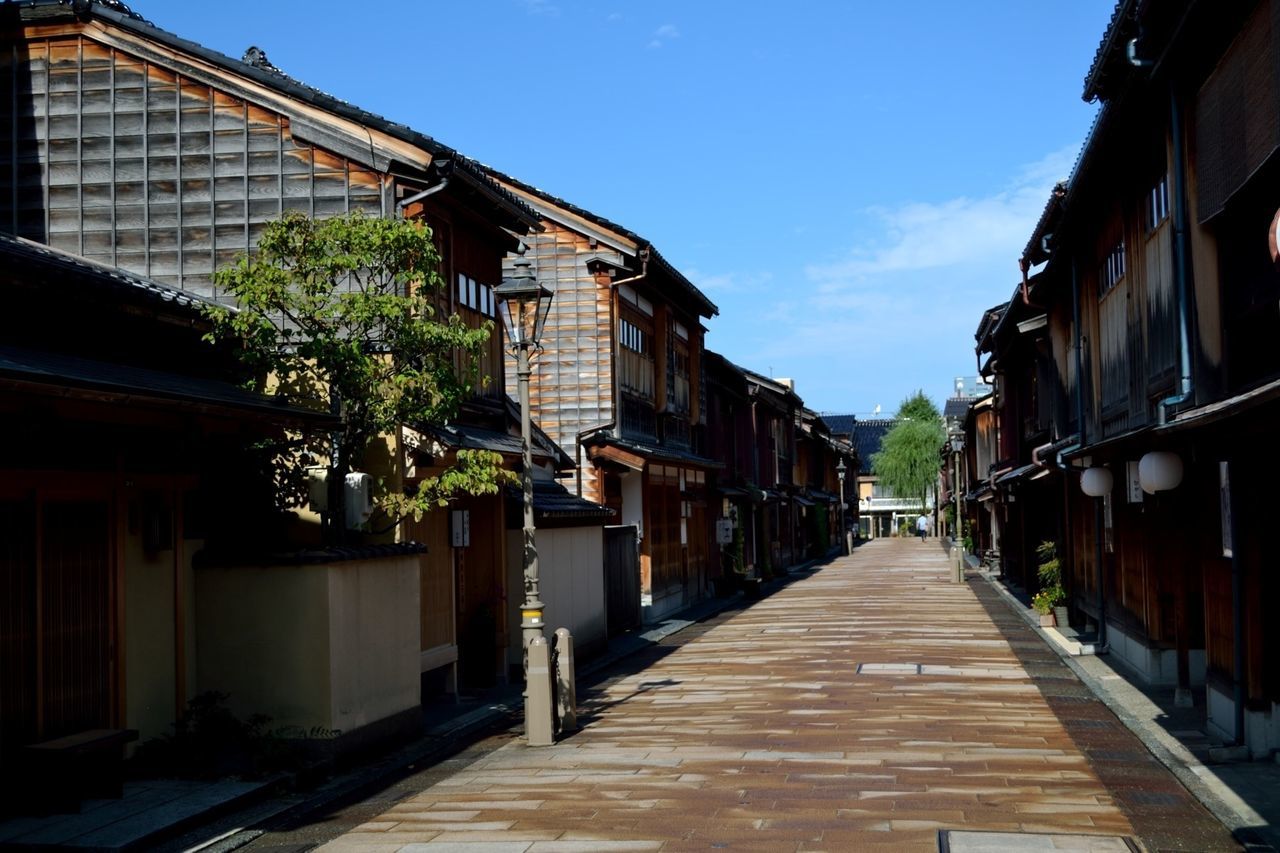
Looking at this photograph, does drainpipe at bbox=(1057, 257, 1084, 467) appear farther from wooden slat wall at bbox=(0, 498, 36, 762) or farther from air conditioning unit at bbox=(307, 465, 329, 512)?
wooden slat wall at bbox=(0, 498, 36, 762)

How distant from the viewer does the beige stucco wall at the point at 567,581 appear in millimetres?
20422

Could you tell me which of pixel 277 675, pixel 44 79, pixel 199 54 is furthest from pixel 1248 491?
pixel 44 79

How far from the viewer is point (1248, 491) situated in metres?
11.7

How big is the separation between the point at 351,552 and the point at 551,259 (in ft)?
55.7

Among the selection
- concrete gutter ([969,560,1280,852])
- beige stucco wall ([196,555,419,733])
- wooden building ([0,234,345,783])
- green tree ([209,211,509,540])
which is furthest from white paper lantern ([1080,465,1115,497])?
wooden building ([0,234,345,783])

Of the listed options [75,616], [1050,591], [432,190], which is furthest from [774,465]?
[75,616]

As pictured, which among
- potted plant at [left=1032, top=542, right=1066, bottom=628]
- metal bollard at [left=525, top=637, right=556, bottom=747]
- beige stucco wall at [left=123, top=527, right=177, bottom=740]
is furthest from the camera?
potted plant at [left=1032, top=542, right=1066, bottom=628]

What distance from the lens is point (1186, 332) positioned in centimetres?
1221

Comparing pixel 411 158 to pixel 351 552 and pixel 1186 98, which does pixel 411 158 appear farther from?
pixel 1186 98

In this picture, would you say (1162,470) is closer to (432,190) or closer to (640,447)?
(432,190)

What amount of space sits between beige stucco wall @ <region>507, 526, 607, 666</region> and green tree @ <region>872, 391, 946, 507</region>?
7884 cm

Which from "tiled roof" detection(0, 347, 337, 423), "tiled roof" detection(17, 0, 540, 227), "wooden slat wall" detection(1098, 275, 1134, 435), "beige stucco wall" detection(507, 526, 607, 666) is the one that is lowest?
"beige stucco wall" detection(507, 526, 607, 666)

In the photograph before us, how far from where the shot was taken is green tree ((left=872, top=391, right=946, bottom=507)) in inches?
3954

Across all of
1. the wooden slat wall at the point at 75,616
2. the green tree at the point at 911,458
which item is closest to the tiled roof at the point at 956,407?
the green tree at the point at 911,458
